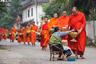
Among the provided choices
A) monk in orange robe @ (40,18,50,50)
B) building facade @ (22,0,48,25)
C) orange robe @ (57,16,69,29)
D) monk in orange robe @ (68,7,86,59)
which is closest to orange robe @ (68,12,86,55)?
monk in orange robe @ (68,7,86,59)

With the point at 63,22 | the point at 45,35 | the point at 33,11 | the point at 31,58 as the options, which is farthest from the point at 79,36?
the point at 33,11

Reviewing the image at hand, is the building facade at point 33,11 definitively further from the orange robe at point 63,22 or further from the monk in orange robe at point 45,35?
the orange robe at point 63,22

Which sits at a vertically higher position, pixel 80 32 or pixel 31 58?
pixel 80 32

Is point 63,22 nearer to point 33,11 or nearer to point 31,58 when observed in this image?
point 31,58

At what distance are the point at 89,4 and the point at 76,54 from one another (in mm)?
14331

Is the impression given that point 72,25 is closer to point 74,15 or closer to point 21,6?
point 74,15

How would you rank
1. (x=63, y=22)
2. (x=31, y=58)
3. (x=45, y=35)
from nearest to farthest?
(x=31, y=58) < (x=63, y=22) < (x=45, y=35)

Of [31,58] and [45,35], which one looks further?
[45,35]

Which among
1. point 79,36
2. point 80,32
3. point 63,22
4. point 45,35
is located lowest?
point 45,35

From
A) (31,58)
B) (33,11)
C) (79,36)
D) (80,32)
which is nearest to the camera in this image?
(80,32)

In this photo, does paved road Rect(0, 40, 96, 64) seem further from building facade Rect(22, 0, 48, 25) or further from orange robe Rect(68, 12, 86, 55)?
building facade Rect(22, 0, 48, 25)

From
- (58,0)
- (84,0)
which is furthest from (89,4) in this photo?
(58,0)

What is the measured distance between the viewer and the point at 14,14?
90562 mm

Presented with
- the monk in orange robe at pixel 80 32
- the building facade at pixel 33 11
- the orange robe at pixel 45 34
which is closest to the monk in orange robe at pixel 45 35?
the orange robe at pixel 45 34
